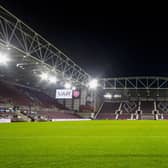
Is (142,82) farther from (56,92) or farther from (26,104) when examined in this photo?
(26,104)

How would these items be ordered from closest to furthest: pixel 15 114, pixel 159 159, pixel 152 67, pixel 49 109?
pixel 159 159 < pixel 15 114 < pixel 49 109 < pixel 152 67

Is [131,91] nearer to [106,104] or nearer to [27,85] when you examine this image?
[106,104]

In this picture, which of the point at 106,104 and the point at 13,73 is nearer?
the point at 13,73

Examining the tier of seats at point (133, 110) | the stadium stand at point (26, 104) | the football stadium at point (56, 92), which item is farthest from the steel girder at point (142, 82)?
the stadium stand at point (26, 104)

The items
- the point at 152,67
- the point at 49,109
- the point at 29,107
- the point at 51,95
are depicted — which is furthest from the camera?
the point at 51,95

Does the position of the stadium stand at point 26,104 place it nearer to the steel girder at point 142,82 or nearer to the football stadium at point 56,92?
the football stadium at point 56,92

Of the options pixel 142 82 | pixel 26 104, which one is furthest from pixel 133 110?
pixel 26 104

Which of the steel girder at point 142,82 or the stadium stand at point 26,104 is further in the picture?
the steel girder at point 142,82

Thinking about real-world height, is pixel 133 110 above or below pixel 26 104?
below

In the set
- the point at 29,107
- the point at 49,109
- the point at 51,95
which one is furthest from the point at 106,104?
the point at 29,107

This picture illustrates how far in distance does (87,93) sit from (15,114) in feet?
68.1

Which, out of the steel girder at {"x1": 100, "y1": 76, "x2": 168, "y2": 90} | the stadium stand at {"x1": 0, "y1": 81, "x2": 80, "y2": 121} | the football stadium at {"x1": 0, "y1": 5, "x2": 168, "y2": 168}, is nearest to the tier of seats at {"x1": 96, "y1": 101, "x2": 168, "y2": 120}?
the football stadium at {"x1": 0, "y1": 5, "x2": 168, "y2": 168}

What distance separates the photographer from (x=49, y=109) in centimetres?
4297

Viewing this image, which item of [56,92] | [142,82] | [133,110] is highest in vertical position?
[142,82]
